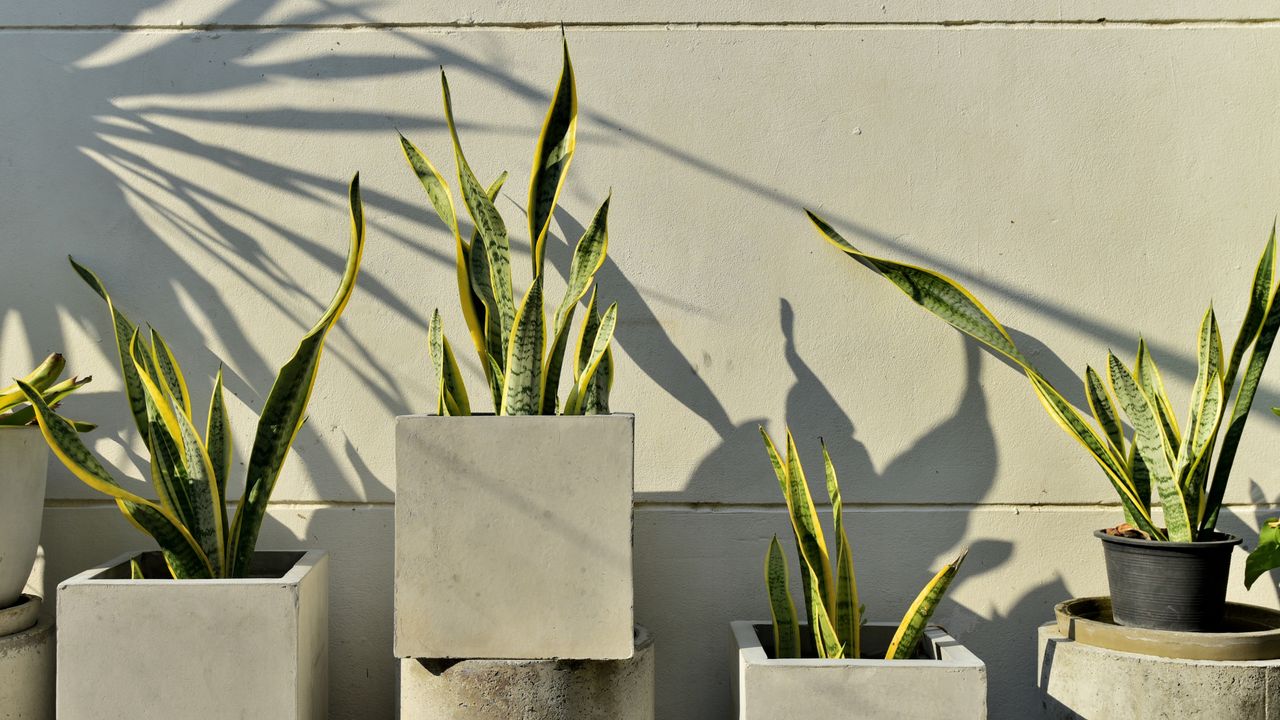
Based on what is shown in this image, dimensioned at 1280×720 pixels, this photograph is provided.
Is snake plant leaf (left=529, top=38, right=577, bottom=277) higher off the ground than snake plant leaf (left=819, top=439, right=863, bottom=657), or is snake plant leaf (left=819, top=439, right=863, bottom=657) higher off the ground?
snake plant leaf (left=529, top=38, right=577, bottom=277)

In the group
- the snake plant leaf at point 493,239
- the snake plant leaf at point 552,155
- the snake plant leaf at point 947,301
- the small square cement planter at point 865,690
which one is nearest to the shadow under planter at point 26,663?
the snake plant leaf at point 493,239

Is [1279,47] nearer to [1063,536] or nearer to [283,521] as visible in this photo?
[1063,536]

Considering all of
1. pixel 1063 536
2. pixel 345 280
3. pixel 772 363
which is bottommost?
pixel 1063 536

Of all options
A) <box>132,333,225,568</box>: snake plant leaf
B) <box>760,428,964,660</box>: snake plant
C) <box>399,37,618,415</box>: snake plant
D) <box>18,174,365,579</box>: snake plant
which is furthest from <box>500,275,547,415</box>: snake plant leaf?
<box>132,333,225,568</box>: snake plant leaf

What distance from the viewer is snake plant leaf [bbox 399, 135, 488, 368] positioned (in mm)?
1425

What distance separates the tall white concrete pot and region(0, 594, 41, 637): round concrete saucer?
0.02 m

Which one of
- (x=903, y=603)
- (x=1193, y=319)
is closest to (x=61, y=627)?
(x=903, y=603)

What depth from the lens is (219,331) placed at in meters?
1.69

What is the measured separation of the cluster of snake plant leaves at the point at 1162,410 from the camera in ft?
4.56

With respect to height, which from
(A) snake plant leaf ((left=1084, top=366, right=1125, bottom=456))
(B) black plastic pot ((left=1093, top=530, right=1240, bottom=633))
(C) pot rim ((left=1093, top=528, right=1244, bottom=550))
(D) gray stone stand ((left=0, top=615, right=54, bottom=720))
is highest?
(A) snake plant leaf ((left=1084, top=366, right=1125, bottom=456))

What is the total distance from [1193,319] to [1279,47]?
500mm

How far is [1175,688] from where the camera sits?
50.6 inches

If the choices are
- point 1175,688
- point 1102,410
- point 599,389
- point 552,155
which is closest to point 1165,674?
point 1175,688

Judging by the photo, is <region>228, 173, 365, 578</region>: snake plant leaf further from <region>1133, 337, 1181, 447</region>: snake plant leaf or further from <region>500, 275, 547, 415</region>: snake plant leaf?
<region>1133, 337, 1181, 447</region>: snake plant leaf
